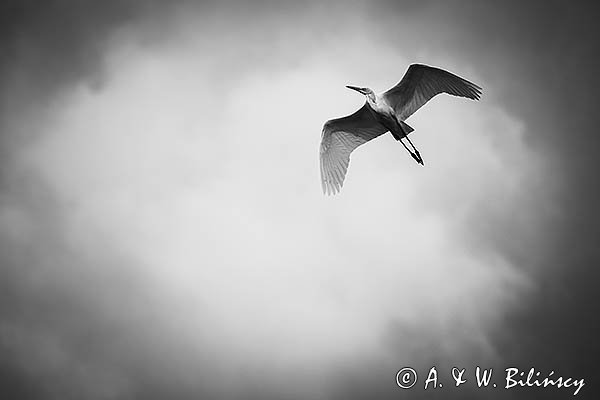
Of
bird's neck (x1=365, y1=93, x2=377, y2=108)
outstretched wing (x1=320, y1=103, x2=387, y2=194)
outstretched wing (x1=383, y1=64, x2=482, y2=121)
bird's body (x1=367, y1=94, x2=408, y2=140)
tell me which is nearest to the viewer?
outstretched wing (x1=383, y1=64, x2=482, y2=121)

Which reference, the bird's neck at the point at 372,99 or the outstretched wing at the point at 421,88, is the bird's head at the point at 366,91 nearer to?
the bird's neck at the point at 372,99

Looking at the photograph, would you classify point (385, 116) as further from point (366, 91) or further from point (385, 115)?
point (366, 91)

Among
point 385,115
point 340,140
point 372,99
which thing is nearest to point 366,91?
point 372,99

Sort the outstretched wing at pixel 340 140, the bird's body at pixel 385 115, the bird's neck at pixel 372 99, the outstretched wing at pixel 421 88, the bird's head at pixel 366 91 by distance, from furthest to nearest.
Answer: the outstretched wing at pixel 340 140 → the bird's head at pixel 366 91 → the bird's neck at pixel 372 99 → the bird's body at pixel 385 115 → the outstretched wing at pixel 421 88

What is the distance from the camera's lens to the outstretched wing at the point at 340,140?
2252 cm

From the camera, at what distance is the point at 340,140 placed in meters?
23.0

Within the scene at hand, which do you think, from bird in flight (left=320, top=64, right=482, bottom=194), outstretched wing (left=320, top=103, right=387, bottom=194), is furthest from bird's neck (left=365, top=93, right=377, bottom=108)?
outstretched wing (left=320, top=103, right=387, bottom=194)

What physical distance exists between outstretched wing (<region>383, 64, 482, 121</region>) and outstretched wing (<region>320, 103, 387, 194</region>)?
3.20 feet

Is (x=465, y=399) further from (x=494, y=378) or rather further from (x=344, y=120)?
(x=344, y=120)

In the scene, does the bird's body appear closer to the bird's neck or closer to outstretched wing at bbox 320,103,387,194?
the bird's neck

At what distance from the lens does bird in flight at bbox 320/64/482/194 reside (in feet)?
68.3

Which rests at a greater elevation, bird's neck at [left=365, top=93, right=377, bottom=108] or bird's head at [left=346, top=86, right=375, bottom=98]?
bird's head at [left=346, top=86, right=375, bottom=98]

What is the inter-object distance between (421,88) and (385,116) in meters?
1.48

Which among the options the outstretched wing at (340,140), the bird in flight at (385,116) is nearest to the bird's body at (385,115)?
the bird in flight at (385,116)
